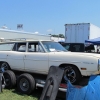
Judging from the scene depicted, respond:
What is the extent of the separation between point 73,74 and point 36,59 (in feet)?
4.76

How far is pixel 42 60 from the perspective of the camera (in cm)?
629

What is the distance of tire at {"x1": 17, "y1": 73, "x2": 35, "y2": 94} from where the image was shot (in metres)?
5.96

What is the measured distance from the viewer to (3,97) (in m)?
5.82

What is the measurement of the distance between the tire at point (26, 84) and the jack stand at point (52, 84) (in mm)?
823

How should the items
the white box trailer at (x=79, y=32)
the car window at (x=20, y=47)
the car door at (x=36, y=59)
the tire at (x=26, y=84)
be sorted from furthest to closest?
1. the white box trailer at (x=79, y=32)
2. the car window at (x=20, y=47)
3. the car door at (x=36, y=59)
4. the tire at (x=26, y=84)

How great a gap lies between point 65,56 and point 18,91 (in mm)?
2066

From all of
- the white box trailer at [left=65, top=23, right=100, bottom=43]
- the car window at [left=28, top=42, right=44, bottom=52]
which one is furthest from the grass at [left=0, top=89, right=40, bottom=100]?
→ the white box trailer at [left=65, top=23, right=100, bottom=43]

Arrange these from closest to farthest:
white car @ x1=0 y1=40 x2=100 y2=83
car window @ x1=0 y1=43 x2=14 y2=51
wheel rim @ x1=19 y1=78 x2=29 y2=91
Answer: white car @ x1=0 y1=40 x2=100 y2=83 < wheel rim @ x1=19 y1=78 x2=29 y2=91 < car window @ x1=0 y1=43 x2=14 y2=51

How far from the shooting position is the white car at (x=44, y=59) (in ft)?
17.9

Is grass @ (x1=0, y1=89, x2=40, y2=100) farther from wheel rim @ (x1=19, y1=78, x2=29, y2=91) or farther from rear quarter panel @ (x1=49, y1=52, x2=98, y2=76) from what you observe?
rear quarter panel @ (x1=49, y1=52, x2=98, y2=76)

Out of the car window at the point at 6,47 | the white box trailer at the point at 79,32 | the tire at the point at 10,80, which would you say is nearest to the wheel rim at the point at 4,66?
the car window at the point at 6,47

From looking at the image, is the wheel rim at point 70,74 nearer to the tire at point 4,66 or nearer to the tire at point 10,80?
the tire at point 10,80

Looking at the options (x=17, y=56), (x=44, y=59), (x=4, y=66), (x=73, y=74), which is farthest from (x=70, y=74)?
(x=4, y=66)

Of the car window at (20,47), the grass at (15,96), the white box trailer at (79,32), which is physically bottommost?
the grass at (15,96)
